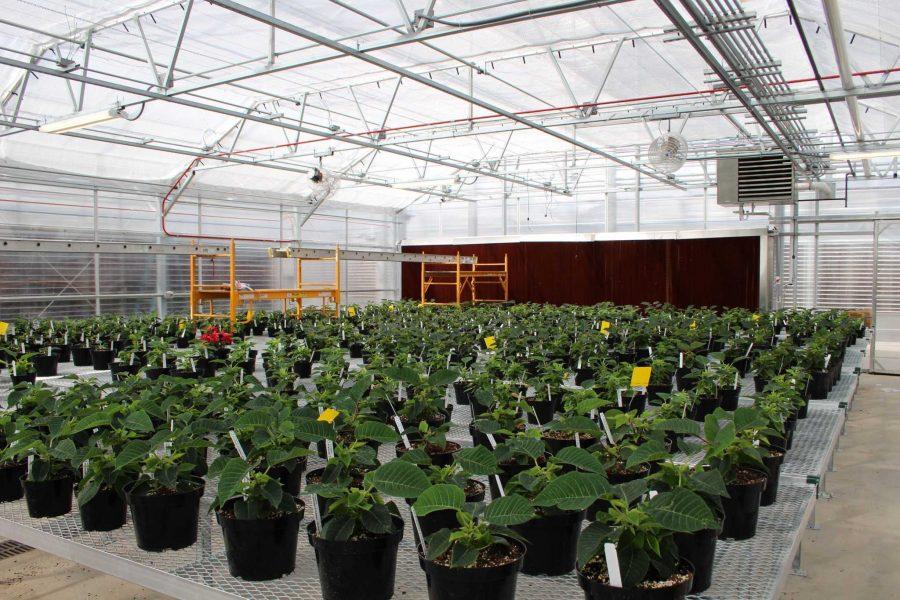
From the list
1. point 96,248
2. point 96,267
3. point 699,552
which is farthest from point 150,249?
point 699,552

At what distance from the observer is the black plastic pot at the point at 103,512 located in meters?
2.04

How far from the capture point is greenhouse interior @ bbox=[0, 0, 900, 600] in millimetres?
1770

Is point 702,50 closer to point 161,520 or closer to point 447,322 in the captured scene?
point 161,520

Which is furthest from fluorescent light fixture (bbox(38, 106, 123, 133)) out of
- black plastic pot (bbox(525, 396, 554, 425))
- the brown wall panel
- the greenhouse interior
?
the brown wall panel

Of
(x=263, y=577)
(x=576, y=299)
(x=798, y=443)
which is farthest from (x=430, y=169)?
(x=263, y=577)

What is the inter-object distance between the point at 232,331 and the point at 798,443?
5437 mm

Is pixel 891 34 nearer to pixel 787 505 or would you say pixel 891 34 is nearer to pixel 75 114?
pixel 787 505

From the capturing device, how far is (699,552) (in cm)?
167

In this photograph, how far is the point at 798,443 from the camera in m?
3.11

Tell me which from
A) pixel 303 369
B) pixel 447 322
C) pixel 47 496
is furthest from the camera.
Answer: pixel 447 322

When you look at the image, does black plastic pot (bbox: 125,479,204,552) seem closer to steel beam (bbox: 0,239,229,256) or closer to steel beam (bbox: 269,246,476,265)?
steel beam (bbox: 0,239,229,256)

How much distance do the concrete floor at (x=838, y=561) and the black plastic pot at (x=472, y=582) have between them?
2022 millimetres

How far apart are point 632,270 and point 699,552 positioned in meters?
11.6

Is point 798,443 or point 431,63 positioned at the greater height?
point 431,63
